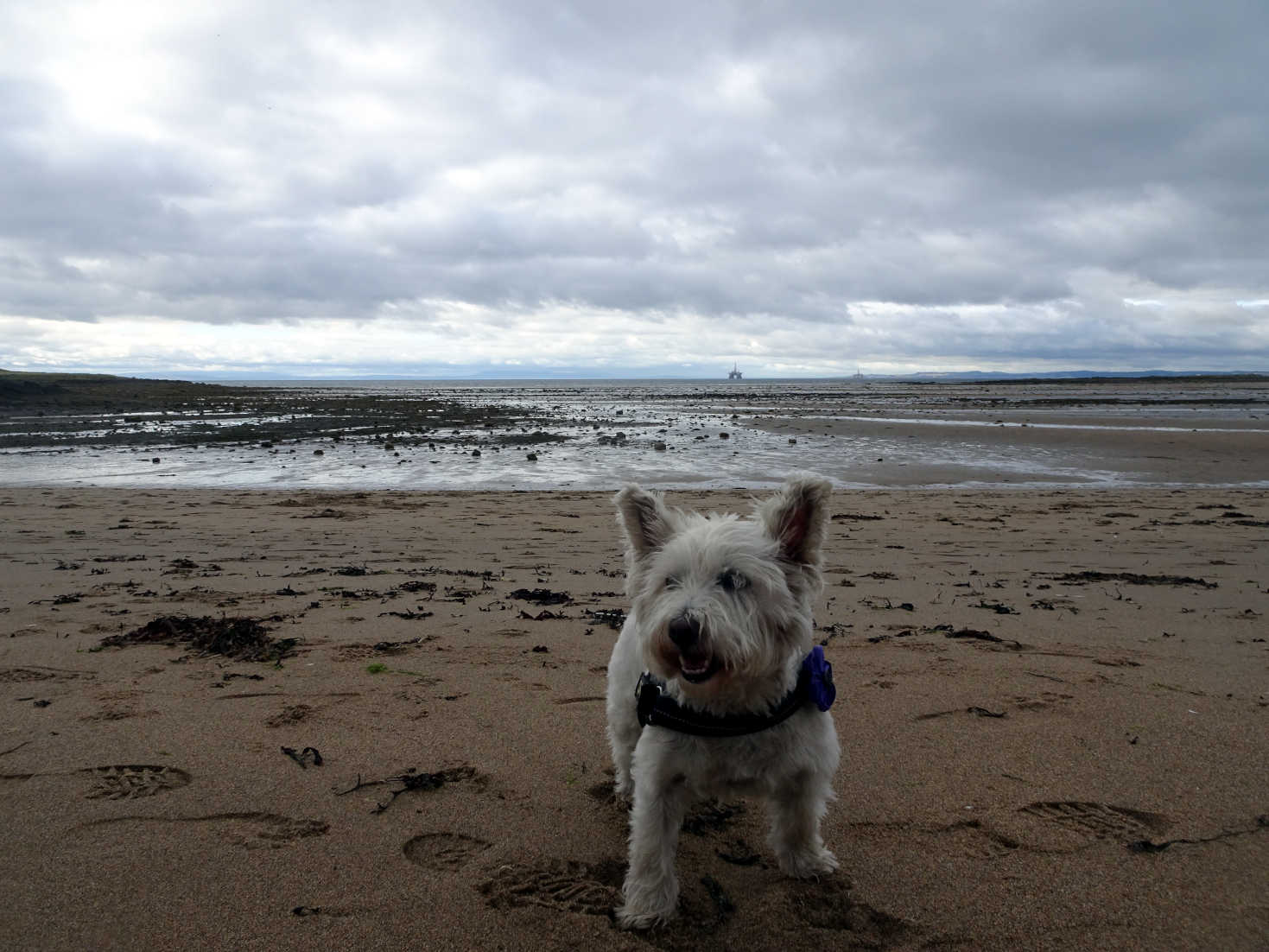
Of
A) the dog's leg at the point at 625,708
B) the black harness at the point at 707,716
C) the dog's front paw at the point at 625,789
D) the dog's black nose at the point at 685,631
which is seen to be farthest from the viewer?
the dog's front paw at the point at 625,789

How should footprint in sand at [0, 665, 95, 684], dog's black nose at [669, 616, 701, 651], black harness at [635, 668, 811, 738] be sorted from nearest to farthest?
dog's black nose at [669, 616, 701, 651] < black harness at [635, 668, 811, 738] < footprint in sand at [0, 665, 95, 684]

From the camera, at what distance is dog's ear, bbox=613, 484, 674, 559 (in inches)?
134

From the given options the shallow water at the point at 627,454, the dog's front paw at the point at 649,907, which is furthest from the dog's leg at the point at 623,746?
the shallow water at the point at 627,454

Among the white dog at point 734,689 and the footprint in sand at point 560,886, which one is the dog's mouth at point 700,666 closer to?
the white dog at point 734,689

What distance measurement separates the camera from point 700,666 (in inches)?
114

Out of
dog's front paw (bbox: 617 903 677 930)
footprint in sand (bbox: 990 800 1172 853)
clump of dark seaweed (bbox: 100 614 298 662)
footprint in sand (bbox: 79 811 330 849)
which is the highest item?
clump of dark seaweed (bbox: 100 614 298 662)

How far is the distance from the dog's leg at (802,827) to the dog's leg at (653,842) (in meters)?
0.44

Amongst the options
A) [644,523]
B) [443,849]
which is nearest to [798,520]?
[644,523]

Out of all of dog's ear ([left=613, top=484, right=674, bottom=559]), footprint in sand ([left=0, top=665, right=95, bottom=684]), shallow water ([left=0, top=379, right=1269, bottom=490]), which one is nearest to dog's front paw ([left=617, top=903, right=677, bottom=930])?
dog's ear ([left=613, top=484, right=674, bottom=559])

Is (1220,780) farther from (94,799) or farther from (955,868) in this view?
(94,799)

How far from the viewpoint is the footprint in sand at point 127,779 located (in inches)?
143

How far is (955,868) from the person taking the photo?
3.25 metres

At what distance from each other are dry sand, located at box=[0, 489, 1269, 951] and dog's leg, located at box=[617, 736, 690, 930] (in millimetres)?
93

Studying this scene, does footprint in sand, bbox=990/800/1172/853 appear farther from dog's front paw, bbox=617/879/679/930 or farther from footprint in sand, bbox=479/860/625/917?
footprint in sand, bbox=479/860/625/917
